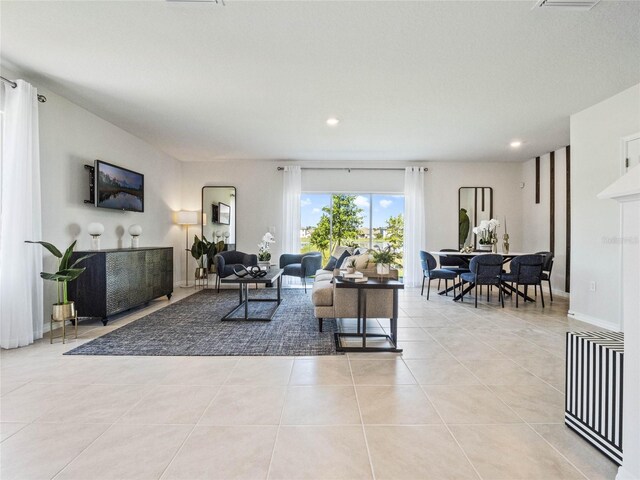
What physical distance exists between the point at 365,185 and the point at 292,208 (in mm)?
1745

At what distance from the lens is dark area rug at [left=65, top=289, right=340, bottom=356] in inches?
117

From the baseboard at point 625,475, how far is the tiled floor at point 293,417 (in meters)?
0.09

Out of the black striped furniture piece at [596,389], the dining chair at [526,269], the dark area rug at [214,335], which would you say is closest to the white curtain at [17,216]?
the dark area rug at [214,335]

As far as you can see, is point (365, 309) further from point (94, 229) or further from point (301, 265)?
point (94, 229)

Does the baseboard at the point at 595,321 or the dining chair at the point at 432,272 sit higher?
the dining chair at the point at 432,272

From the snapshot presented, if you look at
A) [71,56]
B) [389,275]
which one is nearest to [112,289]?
[71,56]

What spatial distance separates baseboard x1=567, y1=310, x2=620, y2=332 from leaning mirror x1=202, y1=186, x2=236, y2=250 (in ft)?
20.3

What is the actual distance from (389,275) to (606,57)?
2.88 meters

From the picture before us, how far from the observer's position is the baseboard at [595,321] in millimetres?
3691

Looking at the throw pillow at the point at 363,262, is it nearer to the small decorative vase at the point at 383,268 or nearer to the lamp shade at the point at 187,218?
the small decorative vase at the point at 383,268

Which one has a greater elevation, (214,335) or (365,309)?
(365,309)

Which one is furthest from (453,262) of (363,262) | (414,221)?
(363,262)

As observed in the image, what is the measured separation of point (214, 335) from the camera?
3422 millimetres

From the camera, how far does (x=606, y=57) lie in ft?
9.33
